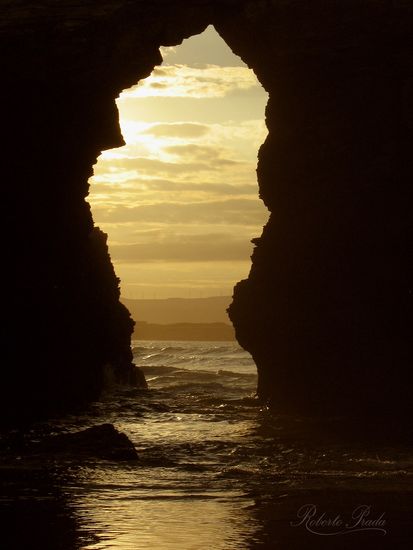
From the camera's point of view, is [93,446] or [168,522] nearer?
[168,522]

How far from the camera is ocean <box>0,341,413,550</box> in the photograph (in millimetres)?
12625

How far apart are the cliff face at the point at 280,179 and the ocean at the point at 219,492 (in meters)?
3.28

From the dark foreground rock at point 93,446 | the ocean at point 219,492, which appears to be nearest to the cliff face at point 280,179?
the ocean at point 219,492

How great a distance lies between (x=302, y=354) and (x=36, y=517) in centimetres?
1805

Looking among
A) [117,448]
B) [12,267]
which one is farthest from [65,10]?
[117,448]

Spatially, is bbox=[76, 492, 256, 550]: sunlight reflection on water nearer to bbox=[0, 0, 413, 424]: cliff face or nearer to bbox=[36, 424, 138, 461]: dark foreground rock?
bbox=[36, 424, 138, 461]: dark foreground rock

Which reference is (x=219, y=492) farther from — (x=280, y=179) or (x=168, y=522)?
(x=280, y=179)

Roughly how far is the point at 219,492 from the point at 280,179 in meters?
17.1

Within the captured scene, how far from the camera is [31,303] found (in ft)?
103

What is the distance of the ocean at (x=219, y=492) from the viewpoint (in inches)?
497

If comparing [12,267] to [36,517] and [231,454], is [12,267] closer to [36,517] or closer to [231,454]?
[231,454]

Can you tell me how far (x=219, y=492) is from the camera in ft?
53.5

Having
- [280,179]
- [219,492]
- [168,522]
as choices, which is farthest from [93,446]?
[280,179]

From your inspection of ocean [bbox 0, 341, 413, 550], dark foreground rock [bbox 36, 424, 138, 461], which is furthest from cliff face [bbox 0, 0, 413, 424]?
dark foreground rock [bbox 36, 424, 138, 461]
